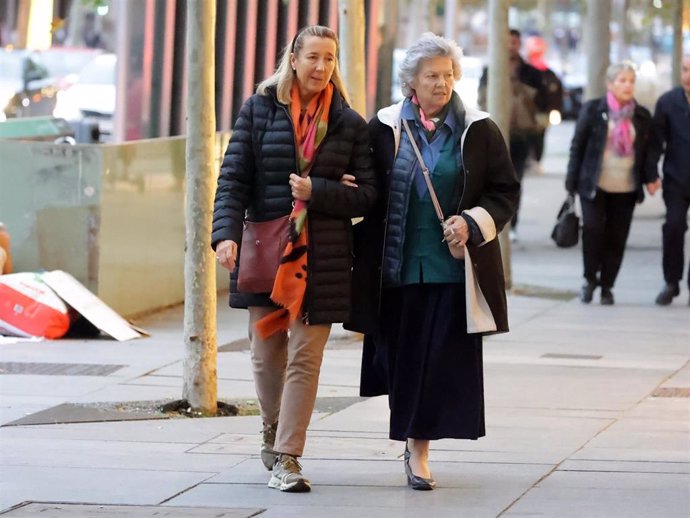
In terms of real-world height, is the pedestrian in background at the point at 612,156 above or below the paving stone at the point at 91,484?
above

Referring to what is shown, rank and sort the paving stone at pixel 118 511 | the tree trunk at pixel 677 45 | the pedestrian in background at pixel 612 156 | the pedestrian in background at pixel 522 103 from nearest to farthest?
the paving stone at pixel 118 511, the pedestrian in background at pixel 612 156, the pedestrian in background at pixel 522 103, the tree trunk at pixel 677 45

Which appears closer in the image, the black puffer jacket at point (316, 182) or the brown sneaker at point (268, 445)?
the black puffer jacket at point (316, 182)

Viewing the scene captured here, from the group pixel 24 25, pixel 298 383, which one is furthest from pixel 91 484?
pixel 24 25

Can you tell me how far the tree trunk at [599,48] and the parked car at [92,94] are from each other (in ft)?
21.8

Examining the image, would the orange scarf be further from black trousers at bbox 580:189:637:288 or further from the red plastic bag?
black trousers at bbox 580:189:637:288

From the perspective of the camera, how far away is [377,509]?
6.38 meters

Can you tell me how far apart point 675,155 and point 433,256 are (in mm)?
6868

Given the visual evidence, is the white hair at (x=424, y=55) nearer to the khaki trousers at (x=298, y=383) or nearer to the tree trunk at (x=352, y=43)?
the khaki trousers at (x=298, y=383)

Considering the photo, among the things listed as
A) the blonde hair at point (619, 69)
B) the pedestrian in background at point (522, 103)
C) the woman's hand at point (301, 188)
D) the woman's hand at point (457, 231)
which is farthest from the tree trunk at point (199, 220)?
the pedestrian in background at point (522, 103)

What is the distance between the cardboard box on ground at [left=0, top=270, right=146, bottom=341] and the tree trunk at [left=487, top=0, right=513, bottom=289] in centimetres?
398

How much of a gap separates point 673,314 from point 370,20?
4600 millimetres

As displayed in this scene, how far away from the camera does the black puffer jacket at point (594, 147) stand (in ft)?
42.2

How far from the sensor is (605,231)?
43.5 feet

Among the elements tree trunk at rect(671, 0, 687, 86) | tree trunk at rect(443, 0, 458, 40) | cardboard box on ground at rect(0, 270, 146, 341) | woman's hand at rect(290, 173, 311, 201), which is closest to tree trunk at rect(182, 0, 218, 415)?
woman's hand at rect(290, 173, 311, 201)
